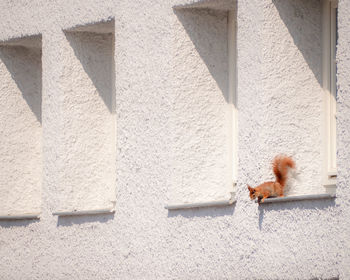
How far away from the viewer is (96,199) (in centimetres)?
1172

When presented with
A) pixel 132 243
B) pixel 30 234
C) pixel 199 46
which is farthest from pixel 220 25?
pixel 30 234

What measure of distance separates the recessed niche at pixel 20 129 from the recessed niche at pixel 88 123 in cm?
93

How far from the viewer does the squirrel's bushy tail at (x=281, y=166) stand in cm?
924

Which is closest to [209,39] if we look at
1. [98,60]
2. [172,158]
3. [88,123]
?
[172,158]

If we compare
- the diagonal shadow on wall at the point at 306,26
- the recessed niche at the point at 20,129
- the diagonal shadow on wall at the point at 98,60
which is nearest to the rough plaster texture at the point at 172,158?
the diagonal shadow on wall at the point at 306,26

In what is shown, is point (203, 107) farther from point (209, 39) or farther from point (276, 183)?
point (276, 183)

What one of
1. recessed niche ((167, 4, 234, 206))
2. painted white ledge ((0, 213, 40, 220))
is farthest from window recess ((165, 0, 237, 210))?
painted white ledge ((0, 213, 40, 220))

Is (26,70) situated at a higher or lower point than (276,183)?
higher

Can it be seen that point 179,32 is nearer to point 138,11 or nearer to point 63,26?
point 138,11

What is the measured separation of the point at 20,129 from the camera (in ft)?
41.6

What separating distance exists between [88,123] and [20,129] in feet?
3.95

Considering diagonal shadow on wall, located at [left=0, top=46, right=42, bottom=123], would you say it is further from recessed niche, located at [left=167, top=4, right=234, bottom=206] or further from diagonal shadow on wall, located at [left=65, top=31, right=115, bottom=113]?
recessed niche, located at [left=167, top=4, right=234, bottom=206]

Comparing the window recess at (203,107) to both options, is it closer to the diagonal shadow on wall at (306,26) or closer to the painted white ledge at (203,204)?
the painted white ledge at (203,204)

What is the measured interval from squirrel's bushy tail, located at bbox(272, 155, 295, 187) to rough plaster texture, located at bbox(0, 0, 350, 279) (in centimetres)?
7
